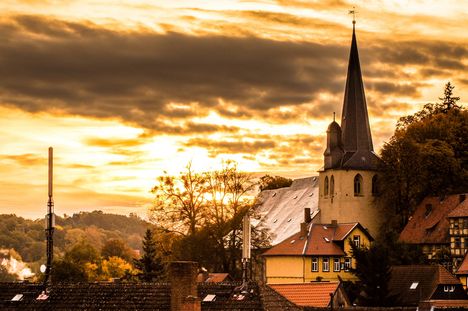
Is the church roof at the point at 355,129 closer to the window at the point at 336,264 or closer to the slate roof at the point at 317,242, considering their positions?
the slate roof at the point at 317,242

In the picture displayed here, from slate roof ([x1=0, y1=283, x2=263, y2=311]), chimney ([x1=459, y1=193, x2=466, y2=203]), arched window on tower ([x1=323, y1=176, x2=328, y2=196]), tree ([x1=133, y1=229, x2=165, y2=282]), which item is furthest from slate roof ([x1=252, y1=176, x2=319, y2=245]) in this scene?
slate roof ([x1=0, y1=283, x2=263, y2=311])

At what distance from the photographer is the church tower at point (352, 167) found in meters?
103

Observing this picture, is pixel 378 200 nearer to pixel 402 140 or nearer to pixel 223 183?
pixel 402 140

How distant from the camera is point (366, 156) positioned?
10412cm

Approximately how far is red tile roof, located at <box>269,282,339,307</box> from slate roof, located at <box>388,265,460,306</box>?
1403 centimetres

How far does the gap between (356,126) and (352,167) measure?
3.84m

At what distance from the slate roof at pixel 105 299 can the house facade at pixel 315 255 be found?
183 feet

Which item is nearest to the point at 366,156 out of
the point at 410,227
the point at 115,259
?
the point at 410,227

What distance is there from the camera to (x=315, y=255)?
92.4 metres

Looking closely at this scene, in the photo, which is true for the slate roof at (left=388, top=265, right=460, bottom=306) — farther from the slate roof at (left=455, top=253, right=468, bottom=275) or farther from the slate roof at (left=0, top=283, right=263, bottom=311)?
the slate roof at (left=0, top=283, right=263, bottom=311)

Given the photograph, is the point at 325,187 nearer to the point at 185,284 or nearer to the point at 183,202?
the point at 183,202

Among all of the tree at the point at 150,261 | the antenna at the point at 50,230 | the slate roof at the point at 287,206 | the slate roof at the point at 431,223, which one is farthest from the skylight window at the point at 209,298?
the slate roof at the point at 287,206

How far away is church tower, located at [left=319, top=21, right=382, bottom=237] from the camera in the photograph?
337ft

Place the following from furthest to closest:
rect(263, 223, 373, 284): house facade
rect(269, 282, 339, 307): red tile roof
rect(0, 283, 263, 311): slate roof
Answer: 1. rect(263, 223, 373, 284): house facade
2. rect(269, 282, 339, 307): red tile roof
3. rect(0, 283, 263, 311): slate roof
